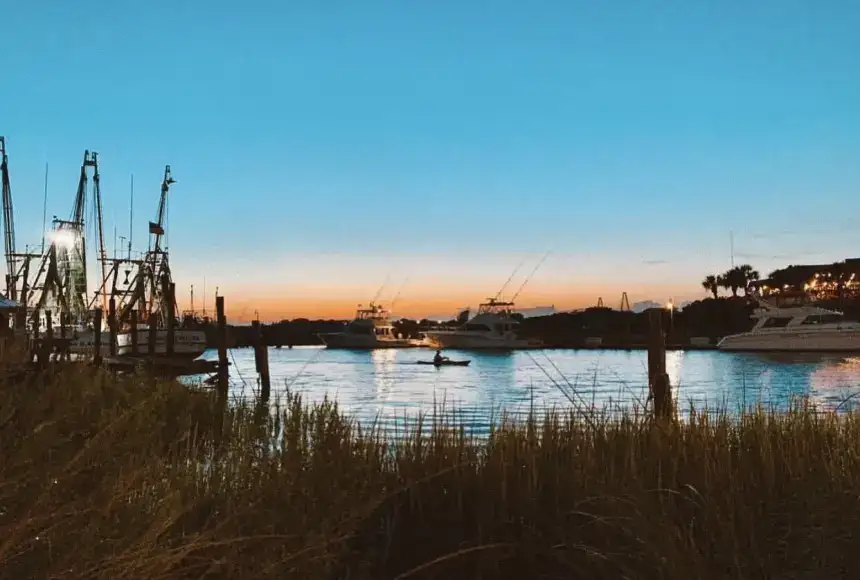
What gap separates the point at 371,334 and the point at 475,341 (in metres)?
18.9

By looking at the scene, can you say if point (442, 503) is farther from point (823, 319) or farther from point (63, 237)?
point (823, 319)

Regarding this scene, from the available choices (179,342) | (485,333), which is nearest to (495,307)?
(485,333)

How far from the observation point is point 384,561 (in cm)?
639

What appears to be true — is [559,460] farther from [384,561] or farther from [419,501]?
[384,561]

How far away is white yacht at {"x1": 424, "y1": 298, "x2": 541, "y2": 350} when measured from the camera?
10494 centimetres

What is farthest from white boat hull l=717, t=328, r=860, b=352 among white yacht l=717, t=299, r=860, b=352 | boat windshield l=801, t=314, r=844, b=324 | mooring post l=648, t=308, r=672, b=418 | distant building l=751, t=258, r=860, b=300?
mooring post l=648, t=308, r=672, b=418

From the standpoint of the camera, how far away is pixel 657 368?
459 inches

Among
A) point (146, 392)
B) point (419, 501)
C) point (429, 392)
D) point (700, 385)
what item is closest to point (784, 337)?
point (700, 385)

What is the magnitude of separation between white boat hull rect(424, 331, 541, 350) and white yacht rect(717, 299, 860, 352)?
3374cm

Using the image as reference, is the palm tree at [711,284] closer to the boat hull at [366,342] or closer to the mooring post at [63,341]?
the boat hull at [366,342]

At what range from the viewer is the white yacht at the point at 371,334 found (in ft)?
388

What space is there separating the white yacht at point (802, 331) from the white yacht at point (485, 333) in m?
34.3

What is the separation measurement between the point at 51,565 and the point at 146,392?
37.8 ft

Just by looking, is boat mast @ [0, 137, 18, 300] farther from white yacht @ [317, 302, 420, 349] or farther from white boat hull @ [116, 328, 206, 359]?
white yacht @ [317, 302, 420, 349]
